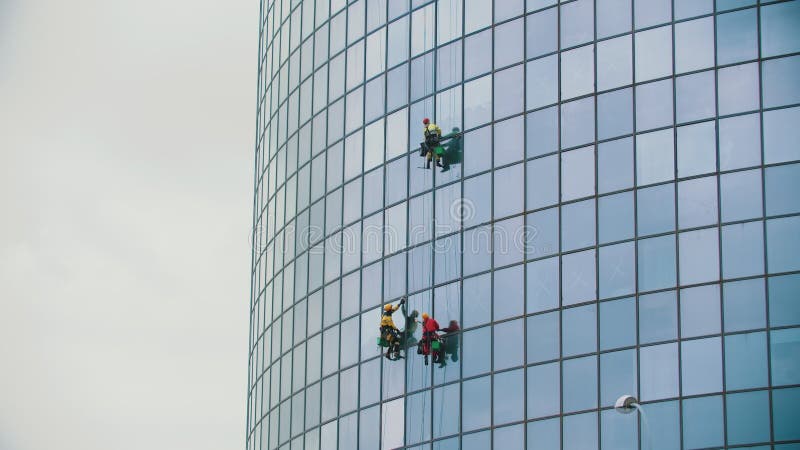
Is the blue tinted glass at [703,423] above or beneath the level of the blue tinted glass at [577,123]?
beneath

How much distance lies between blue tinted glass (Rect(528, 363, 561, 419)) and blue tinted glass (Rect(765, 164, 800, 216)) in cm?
1028

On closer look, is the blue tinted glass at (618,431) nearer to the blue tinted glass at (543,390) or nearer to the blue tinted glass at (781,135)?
the blue tinted glass at (543,390)

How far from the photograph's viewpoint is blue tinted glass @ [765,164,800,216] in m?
66.3

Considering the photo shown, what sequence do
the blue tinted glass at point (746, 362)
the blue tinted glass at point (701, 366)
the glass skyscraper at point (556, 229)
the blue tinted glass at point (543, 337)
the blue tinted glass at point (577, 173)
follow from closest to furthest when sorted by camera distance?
the blue tinted glass at point (746, 362)
the blue tinted glass at point (701, 366)
the glass skyscraper at point (556, 229)
the blue tinted glass at point (543, 337)
the blue tinted glass at point (577, 173)

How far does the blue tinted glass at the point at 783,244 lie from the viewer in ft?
216

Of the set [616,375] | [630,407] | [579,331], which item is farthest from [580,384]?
[630,407]

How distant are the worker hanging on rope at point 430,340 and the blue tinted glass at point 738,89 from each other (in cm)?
1445

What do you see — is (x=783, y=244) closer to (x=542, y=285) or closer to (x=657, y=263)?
(x=657, y=263)

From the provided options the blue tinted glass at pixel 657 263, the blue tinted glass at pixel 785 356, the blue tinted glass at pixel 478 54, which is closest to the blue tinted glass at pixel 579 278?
the blue tinted glass at pixel 657 263

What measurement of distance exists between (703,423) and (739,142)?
10754 millimetres

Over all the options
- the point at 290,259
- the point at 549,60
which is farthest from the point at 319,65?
the point at 549,60

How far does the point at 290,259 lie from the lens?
275 ft

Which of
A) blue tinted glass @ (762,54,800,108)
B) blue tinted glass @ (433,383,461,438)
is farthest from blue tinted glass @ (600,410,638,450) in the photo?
blue tinted glass @ (762,54,800,108)

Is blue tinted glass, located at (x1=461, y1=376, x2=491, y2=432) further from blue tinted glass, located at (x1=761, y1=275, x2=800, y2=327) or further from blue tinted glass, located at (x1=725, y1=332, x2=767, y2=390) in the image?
blue tinted glass, located at (x1=761, y1=275, x2=800, y2=327)
